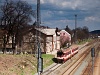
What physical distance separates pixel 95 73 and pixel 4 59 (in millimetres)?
14197

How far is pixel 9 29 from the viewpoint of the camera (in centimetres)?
5838

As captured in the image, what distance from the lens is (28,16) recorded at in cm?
5916

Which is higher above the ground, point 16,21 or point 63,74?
point 16,21

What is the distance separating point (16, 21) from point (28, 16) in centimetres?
265

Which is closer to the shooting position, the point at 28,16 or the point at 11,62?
the point at 11,62

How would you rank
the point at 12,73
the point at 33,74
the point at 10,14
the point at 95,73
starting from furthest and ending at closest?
the point at 10,14 < the point at 95,73 < the point at 33,74 < the point at 12,73

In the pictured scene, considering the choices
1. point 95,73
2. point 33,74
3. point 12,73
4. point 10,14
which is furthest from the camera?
point 10,14

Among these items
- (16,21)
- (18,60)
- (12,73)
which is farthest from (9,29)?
(12,73)

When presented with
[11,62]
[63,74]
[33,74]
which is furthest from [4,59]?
[63,74]

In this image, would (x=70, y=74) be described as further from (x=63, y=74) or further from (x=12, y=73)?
(x=12, y=73)

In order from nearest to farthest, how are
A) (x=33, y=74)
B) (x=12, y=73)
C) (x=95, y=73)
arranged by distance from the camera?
(x=12, y=73) → (x=33, y=74) → (x=95, y=73)

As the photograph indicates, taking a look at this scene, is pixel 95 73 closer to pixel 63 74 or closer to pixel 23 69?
pixel 63 74

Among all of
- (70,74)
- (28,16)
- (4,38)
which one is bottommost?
(70,74)

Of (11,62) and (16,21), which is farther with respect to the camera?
(16,21)
